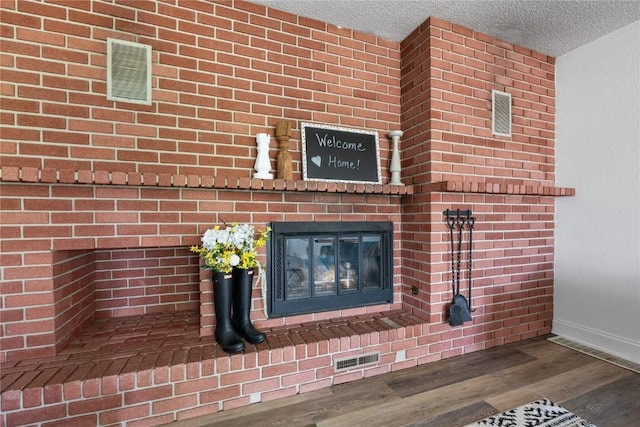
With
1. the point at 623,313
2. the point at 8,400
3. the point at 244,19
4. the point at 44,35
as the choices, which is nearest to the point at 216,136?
the point at 244,19

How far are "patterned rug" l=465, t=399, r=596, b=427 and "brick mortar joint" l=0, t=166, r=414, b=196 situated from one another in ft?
4.23

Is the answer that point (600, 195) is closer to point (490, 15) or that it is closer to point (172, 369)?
point (490, 15)

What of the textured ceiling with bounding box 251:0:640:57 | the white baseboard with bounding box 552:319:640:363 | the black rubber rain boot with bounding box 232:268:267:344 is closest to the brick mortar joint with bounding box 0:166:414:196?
the black rubber rain boot with bounding box 232:268:267:344

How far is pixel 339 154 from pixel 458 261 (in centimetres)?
108

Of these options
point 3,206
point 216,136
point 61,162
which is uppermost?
point 216,136

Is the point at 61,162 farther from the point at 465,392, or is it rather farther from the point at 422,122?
the point at 465,392

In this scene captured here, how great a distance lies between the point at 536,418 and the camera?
4.64ft

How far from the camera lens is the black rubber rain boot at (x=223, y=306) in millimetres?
1622

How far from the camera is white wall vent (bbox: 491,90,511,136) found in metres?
2.16

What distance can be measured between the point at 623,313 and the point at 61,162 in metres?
3.50

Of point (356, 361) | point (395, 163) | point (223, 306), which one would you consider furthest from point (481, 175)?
point (223, 306)

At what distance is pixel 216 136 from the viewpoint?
1774 millimetres

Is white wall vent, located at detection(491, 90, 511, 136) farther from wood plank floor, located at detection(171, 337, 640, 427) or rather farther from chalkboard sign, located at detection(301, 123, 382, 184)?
wood plank floor, located at detection(171, 337, 640, 427)

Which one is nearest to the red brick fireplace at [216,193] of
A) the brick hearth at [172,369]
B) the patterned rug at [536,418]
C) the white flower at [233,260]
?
the brick hearth at [172,369]
